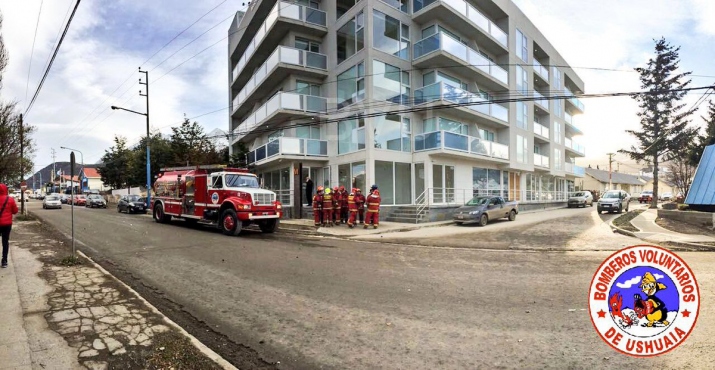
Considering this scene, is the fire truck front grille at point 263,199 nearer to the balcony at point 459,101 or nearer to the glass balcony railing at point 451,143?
the glass balcony railing at point 451,143

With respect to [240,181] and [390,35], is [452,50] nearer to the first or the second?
[390,35]

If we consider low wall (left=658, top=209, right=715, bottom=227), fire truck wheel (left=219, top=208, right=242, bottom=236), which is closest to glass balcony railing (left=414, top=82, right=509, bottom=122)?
low wall (left=658, top=209, right=715, bottom=227)

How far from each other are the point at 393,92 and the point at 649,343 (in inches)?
728

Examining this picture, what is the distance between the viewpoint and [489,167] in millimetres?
24641

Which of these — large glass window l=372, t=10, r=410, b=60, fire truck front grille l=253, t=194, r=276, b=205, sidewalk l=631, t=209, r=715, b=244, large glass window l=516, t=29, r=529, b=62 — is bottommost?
sidewalk l=631, t=209, r=715, b=244

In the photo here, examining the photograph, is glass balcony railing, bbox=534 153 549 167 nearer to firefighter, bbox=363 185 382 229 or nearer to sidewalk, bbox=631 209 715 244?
sidewalk, bbox=631 209 715 244

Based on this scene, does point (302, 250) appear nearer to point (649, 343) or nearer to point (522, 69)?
point (649, 343)

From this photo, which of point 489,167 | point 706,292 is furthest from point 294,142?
point 706,292

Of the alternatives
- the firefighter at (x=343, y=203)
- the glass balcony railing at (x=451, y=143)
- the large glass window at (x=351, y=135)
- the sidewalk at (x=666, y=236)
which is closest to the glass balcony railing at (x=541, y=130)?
the glass balcony railing at (x=451, y=143)

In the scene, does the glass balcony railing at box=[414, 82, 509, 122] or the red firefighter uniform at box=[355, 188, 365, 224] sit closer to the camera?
the red firefighter uniform at box=[355, 188, 365, 224]

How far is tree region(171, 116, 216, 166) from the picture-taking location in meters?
28.5

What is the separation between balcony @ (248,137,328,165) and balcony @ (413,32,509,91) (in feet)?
24.3

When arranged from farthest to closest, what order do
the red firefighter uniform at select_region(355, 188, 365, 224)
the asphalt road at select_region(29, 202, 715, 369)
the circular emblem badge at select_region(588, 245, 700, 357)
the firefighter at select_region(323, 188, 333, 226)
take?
the firefighter at select_region(323, 188, 333, 226) → the red firefighter uniform at select_region(355, 188, 365, 224) → the asphalt road at select_region(29, 202, 715, 369) → the circular emblem badge at select_region(588, 245, 700, 357)

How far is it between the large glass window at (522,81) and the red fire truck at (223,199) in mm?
21210
